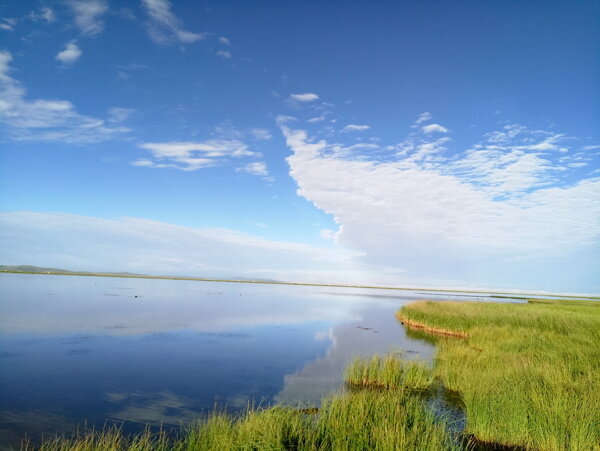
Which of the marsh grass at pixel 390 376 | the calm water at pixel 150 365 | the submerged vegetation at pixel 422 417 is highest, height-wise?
the submerged vegetation at pixel 422 417

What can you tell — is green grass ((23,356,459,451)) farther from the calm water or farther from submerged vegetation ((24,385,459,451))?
the calm water

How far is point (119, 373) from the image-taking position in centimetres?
1470

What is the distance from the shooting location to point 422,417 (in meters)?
8.84

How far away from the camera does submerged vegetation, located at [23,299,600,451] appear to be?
22.5ft

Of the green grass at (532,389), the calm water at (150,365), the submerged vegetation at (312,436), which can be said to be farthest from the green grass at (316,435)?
the calm water at (150,365)

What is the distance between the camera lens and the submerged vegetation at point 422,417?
686 centimetres

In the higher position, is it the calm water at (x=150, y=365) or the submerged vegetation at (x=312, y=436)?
the submerged vegetation at (x=312, y=436)

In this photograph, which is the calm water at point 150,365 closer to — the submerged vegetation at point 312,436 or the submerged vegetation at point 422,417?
the submerged vegetation at point 422,417

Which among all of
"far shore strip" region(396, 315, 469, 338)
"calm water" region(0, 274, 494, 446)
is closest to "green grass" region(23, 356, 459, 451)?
"calm water" region(0, 274, 494, 446)

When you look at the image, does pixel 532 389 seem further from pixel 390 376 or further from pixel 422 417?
pixel 390 376

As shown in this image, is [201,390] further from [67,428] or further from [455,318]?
[455,318]

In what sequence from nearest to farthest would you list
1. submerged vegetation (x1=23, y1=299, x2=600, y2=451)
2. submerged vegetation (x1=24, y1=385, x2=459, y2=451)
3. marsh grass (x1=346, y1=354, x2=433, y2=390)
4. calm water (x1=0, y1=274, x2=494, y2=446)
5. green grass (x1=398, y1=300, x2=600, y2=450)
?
submerged vegetation (x1=24, y1=385, x2=459, y2=451)
submerged vegetation (x1=23, y1=299, x2=600, y2=451)
green grass (x1=398, y1=300, x2=600, y2=450)
calm water (x1=0, y1=274, x2=494, y2=446)
marsh grass (x1=346, y1=354, x2=433, y2=390)

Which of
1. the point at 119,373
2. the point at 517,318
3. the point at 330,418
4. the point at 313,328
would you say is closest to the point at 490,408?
the point at 330,418

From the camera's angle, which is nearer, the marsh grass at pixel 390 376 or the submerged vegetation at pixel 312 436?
the submerged vegetation at pixel 312 436
